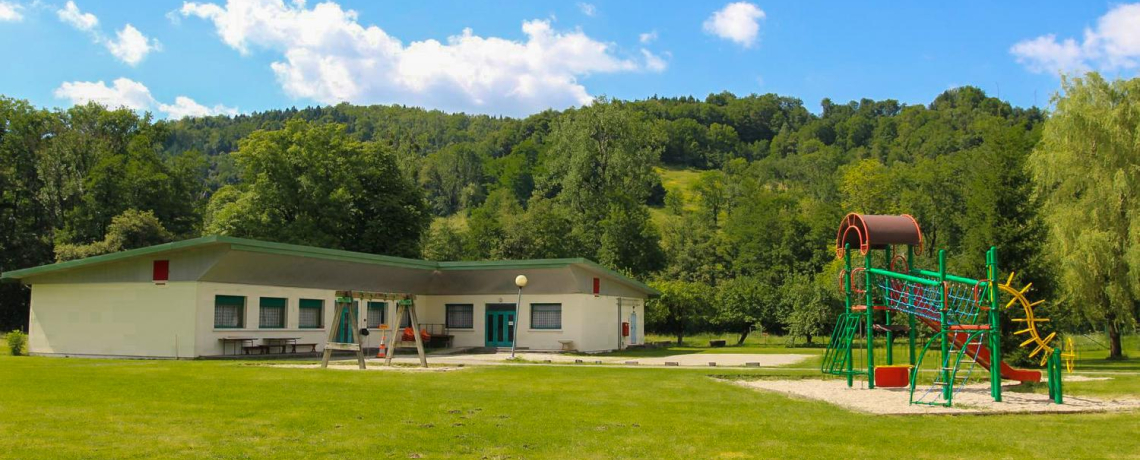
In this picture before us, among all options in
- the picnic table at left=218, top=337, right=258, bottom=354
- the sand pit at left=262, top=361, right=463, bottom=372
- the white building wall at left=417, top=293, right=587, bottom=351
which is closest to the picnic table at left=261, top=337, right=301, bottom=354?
the picnic table at left=218, top=337, right=258, bottom=354

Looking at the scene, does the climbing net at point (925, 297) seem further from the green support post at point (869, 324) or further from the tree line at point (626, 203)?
the tree line at point (626, 203)

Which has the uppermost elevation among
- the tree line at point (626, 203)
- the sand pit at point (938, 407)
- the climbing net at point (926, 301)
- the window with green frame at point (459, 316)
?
the tree line at point (626, 203)

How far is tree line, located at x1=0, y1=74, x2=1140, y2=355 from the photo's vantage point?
35.8m

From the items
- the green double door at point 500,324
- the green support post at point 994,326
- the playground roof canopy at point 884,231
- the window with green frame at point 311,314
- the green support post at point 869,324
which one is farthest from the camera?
the green double door at point 500,324

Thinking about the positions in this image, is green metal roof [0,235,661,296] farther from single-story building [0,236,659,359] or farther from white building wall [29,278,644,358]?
white building wall [29,278,644,358]

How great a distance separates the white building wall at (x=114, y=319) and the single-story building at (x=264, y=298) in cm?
4

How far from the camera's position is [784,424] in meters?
13.4

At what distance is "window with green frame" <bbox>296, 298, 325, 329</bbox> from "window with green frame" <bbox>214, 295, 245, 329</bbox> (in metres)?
2.85

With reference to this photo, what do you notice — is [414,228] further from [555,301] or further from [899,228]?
[899,228]

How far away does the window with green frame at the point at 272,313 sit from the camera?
111 feet

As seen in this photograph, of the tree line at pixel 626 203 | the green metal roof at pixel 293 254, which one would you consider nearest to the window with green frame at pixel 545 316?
the green metal roof at pixel 293 254

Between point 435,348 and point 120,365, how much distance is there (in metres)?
17.4

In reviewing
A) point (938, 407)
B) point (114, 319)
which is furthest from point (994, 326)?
point (114, 319)

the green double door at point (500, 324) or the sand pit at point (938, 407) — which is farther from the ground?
the green double door at point (500, 324)
